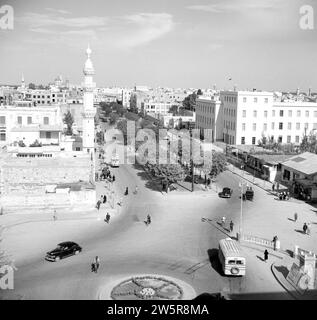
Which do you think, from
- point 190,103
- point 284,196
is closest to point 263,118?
point 284,196

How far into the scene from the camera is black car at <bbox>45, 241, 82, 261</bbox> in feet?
62.2

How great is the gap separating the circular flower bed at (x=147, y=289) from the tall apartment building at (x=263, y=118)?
3683 centimetres

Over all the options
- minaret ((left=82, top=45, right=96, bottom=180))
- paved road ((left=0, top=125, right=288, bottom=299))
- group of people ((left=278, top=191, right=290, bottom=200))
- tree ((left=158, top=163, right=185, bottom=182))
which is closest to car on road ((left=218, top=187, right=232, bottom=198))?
paved road ((left=0, top=125, right=288, bottom=299))

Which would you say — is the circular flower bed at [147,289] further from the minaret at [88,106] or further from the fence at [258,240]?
the minaret at [88,106]

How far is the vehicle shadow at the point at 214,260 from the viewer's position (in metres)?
18.3

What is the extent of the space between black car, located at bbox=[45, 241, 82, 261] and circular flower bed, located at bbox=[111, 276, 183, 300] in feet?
12.0

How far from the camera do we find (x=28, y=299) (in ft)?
50.4

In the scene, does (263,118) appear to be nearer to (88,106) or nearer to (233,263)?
(88,106)

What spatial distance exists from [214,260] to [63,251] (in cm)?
646

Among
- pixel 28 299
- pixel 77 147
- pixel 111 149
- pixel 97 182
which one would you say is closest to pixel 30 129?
pixel 77 147

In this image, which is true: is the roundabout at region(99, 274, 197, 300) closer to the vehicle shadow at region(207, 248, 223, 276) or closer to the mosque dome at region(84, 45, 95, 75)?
the vehicle shadow at region(207, 248, 223, 276)

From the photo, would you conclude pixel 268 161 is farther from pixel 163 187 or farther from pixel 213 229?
pixel 213 229

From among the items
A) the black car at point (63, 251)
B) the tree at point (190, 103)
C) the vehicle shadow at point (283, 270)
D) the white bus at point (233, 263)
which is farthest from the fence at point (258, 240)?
the tree at point (190, 103)

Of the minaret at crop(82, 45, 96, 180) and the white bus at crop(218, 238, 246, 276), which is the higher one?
→ the minaret at crop(82, 45, 96, 180)
